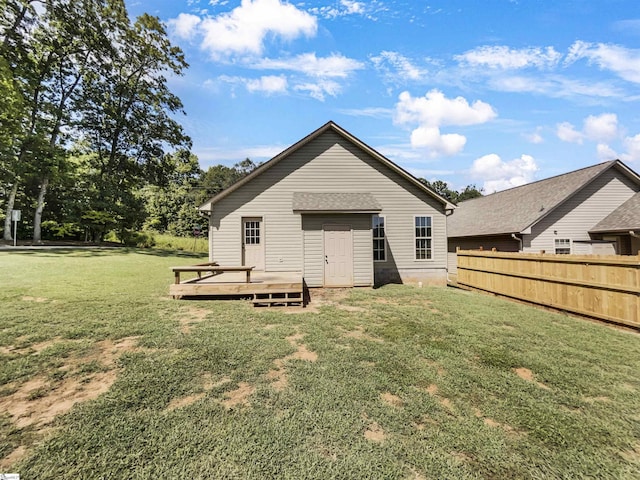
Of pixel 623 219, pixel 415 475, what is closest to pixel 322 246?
pixel 415 475

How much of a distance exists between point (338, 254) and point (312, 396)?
24.5ft

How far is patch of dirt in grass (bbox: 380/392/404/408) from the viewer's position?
3257mm

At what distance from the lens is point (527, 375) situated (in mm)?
4012

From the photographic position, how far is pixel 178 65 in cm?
2634

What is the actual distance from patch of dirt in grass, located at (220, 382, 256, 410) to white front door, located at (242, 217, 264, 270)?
8146 millimetres

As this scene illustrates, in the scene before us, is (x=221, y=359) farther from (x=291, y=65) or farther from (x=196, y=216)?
(x=196, y=216)

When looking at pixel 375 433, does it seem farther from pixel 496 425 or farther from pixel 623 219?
pixel 623 219

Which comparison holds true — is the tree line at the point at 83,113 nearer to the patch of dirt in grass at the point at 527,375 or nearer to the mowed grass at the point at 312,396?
the mowed grass at the point at 312,396

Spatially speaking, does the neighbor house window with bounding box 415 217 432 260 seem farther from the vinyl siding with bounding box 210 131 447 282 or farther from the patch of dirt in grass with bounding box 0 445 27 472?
the patch of dirt in grass with bounding box 0 445 27 472

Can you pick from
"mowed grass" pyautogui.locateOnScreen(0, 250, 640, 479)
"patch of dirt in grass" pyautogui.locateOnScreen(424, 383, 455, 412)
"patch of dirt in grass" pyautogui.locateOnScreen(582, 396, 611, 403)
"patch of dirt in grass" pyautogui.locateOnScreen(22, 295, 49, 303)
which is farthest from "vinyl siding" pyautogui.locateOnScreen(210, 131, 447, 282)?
"patch of dirt in grass" pyautogui.locateOnScreen(582, 396, 611, 403)

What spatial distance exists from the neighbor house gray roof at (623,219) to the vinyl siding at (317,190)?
774 centimetres

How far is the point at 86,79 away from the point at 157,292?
85.0 ft

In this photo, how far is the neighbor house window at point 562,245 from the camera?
1355cm

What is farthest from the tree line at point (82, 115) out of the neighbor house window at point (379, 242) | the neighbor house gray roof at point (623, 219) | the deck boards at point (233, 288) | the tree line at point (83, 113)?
the neighbor house gray roof at point (623, 219)
